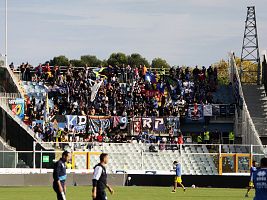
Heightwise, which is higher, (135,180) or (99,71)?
(99,71)

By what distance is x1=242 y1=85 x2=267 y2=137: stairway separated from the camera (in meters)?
69.9

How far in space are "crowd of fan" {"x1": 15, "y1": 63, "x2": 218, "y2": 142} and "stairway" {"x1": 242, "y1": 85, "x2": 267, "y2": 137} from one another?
9.18 feet

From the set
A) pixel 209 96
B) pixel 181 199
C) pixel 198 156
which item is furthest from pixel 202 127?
pixel 181 199

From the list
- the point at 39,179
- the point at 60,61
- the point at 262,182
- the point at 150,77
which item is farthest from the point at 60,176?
the point at 60,61

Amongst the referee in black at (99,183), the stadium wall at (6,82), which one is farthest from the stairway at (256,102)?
the referee in black at (99,183)

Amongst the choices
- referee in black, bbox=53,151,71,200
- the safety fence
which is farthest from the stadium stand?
referee in black, bbox=53,151,71,200

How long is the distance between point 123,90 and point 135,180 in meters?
19.5

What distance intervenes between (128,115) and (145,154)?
46.4ft

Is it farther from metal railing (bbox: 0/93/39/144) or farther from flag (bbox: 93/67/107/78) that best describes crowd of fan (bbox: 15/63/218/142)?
metal railing (bbox: 0/93/39/144)

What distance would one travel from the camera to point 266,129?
6594 centimetres

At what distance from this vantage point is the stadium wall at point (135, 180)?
51469 millimetres

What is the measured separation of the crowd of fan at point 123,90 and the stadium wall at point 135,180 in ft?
43.4

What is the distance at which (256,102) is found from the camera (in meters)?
73.1

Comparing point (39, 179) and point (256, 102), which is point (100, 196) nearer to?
point (39, 179)
